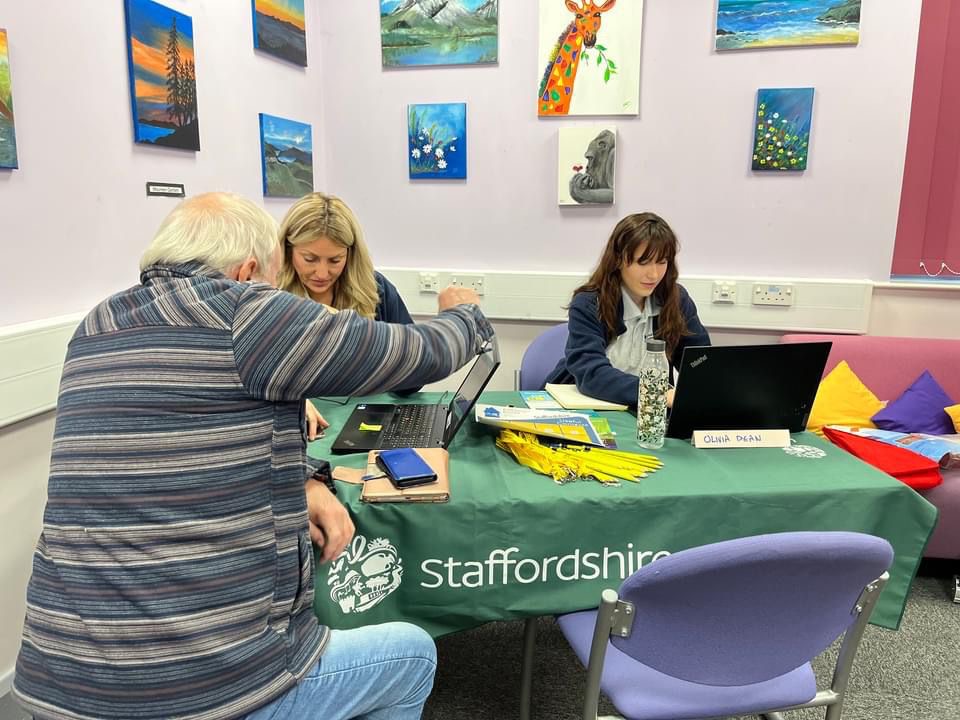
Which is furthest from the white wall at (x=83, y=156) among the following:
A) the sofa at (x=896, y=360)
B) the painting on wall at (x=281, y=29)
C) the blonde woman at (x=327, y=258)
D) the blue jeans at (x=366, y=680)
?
the sofa at (x=896, y=360)

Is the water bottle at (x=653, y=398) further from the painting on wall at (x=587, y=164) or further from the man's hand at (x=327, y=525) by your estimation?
the painting on wall at (x=587, y=164)

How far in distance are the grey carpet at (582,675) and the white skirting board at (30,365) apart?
1.30 m

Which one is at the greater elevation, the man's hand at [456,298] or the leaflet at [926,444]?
the man's hand at [456,298]

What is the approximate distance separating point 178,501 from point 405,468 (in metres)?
0.51

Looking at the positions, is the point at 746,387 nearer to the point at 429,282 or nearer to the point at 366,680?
the point at 366,680

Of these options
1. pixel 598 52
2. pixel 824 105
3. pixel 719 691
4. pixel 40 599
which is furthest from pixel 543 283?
pixel 40 599

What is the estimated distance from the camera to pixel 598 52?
10.2 feet

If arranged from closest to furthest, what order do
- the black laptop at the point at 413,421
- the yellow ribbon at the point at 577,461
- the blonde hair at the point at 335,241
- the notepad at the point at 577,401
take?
1. the yellow ribbon at the point at 577,461
2. the black laptop at the point at 413,421
3. the notepad at the point at 577,401
4. the blonde hair at the point at 335,241

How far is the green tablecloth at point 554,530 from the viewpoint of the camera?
1369 mm

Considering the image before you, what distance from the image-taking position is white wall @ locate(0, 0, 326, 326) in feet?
5.94

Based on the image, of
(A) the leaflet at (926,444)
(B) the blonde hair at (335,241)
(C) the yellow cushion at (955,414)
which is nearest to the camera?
(B) the blonde hair at (335,241)

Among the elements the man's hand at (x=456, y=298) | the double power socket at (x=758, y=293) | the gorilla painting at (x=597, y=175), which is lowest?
the double power socket at (x=758, y=293)

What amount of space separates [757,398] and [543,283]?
1.74 metres

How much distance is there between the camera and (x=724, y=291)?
10.4 ft
